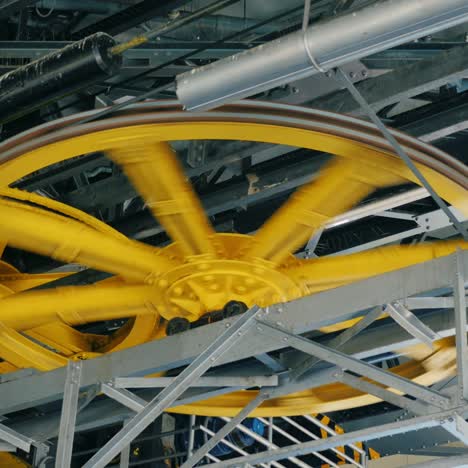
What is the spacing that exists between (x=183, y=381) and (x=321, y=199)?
1827 millimetres

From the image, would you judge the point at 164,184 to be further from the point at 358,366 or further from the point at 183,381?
the point at 358,366

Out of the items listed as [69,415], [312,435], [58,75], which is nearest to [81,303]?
[69,415]

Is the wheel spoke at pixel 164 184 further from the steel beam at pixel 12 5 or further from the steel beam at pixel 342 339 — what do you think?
the steel beam at pixel 12 5

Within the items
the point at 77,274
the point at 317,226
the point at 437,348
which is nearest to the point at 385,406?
the point at 437,348

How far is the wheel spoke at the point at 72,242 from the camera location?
7.64 m

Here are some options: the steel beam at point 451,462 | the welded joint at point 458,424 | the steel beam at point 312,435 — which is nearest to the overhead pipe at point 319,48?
the welded joint at point 458,424

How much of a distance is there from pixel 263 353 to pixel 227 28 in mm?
2488

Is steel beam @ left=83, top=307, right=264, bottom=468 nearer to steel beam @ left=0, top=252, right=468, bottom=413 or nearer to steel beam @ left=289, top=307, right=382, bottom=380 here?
steel beam @ left=0, top=252, right=468, bottom=413

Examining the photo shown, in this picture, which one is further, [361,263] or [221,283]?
[221,283]

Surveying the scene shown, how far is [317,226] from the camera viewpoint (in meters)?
7.68

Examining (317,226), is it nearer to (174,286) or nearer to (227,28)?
(174,286)

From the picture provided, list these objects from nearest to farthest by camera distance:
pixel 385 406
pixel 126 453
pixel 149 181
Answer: pixel 149 181
pixel 126 453
pixel 385 406

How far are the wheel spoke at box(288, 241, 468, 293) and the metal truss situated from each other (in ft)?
0.69

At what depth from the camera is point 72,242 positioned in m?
7.76
